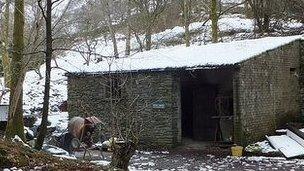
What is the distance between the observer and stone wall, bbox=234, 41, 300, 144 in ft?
56.3

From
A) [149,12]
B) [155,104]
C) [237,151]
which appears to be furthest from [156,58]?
[149,12]

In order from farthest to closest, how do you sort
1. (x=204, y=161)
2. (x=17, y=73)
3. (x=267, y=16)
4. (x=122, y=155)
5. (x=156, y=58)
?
1. (x=267, y=16)
2. (x=156, y=58)
3. (x=204, y=161)
4. (x=17, y=73)
5. (x=122, y=155)

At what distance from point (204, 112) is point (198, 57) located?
2.67 meters

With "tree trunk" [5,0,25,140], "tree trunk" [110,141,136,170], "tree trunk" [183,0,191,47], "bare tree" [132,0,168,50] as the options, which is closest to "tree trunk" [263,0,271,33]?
"tree trunk" [183,0,191,47]

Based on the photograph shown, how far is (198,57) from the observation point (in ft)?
61.8

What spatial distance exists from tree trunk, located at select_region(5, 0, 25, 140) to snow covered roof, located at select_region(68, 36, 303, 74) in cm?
356

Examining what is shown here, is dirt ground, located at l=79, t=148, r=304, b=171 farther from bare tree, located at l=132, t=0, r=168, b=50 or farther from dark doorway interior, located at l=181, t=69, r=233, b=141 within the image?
bare tree, located at l=132, t=0, r=168, b=50

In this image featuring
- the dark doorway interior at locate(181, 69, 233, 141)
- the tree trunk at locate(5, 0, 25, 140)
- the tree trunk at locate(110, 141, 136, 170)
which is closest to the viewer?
the tree trunk at locate(110, 141, 136, 170)

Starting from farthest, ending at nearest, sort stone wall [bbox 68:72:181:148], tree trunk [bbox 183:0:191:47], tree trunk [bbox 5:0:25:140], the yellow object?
tree trunk [bbox 183:0:191:47]
stone wall [bbox 68:72:181:148]
the yellow object
tree trunk [bbox 5:0:25:140]

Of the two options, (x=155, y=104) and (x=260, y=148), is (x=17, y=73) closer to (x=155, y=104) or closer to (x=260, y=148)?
(x=155, y=104)

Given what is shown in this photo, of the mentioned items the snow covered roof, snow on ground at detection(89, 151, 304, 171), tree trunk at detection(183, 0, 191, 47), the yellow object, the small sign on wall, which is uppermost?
tree trunk at detection(183, 0, 191, 47)

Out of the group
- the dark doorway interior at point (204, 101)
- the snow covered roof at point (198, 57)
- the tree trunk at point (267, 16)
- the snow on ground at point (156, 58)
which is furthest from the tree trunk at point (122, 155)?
the tree trunk at point (267, 16)

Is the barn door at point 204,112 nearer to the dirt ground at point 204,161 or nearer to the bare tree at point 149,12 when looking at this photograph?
the dirt ground at point 204,161

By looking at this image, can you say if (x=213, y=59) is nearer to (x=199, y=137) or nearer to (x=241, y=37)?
(x=199, y=137)
